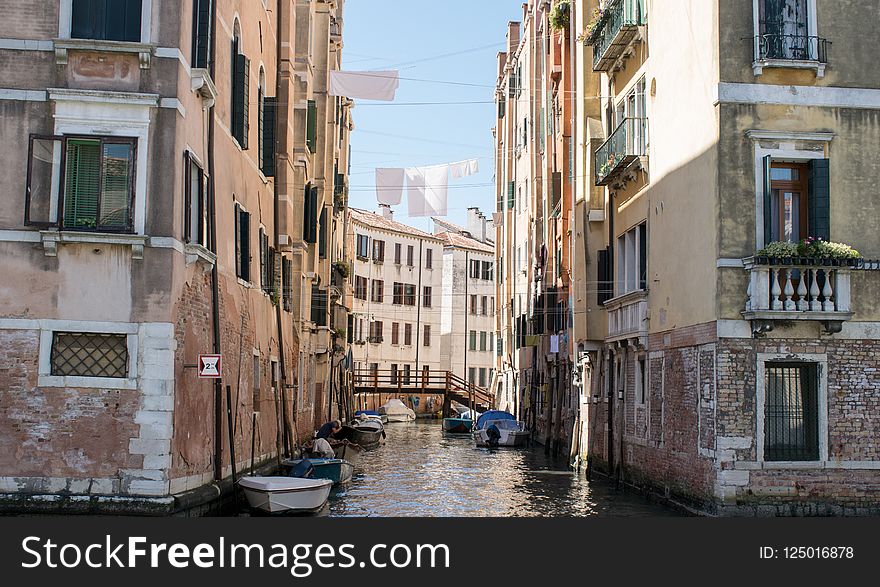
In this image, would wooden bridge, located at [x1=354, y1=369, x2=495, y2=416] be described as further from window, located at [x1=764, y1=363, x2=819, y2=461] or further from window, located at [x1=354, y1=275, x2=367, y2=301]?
window, located at [x1=764, y1=363, x2=819, y2=461]

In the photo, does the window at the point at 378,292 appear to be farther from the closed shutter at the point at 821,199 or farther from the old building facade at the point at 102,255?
the closed shutter at the point at 821,199

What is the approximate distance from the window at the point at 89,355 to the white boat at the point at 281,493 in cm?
357

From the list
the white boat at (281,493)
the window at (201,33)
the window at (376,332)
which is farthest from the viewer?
the window at (376,332)

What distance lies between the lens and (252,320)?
22.6 meters

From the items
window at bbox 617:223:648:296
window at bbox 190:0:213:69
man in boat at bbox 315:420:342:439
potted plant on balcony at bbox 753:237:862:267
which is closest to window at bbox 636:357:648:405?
window at bbox 617:223:648:296

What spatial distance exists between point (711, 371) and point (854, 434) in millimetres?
2423

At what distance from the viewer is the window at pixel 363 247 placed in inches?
2613

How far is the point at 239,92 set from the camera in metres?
20.5

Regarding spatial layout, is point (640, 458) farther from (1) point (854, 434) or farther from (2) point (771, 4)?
(2) point (771, 4)

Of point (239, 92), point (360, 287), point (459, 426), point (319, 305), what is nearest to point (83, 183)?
point (239, 92)

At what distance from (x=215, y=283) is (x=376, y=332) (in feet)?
162

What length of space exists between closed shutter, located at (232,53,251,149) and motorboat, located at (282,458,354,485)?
674 cm

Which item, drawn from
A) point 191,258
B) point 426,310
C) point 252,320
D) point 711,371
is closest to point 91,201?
point 191,258

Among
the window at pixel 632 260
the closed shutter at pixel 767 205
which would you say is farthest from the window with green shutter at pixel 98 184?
the window at pixel 632 260
